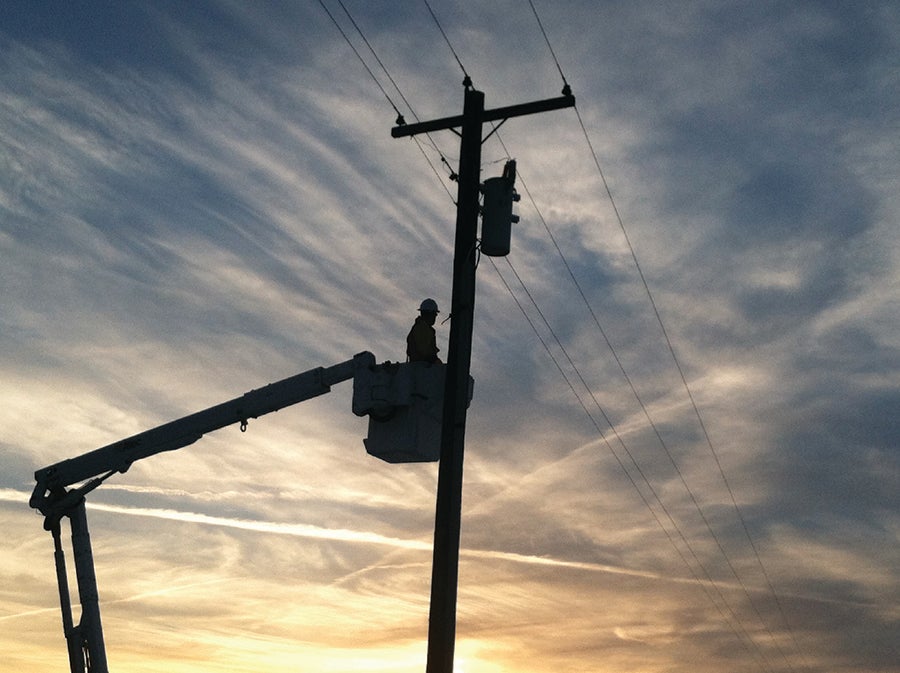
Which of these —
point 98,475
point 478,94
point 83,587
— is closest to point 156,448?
point 98,475

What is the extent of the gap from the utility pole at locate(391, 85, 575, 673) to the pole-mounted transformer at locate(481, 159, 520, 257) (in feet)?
0.52

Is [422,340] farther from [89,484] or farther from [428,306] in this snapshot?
[89,484]

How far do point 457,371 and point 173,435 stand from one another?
6970mm

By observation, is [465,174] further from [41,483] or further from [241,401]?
[41,483]

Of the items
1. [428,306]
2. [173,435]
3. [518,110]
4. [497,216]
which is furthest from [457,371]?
[173,435]

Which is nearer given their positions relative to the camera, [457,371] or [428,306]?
[457,371]

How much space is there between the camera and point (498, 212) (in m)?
14.0

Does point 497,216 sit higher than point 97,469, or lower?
higher

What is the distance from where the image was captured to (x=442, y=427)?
42.1 ft

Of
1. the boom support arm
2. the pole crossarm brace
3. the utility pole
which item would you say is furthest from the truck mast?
the pole crossarm brace

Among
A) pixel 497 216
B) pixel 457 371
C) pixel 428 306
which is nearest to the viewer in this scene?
pixel 457 371

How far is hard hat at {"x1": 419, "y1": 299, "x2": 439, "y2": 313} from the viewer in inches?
573

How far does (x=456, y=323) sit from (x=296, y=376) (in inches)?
171

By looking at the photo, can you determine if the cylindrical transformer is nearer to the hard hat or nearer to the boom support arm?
the hard hat
